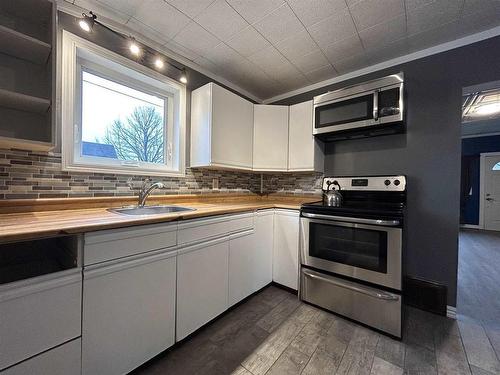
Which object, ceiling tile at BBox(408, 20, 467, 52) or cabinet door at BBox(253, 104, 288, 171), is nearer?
ceiling tile at BBox(408, 20, 467, 52)

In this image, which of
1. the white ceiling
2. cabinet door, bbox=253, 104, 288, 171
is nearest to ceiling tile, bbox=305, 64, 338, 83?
the white ceiling

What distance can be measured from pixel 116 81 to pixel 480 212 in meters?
8.03

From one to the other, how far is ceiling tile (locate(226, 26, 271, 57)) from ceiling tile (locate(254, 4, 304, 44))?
0.06 m

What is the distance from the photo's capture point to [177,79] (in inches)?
80.4

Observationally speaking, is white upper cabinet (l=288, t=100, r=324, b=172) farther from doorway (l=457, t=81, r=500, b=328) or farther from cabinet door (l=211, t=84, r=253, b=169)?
doorway (l=457, t=81, r=500, b=328)

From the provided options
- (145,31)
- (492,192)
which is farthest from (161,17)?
(492,192)

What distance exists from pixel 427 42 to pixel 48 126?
9.49 feet

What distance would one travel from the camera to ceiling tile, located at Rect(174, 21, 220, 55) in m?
1.66

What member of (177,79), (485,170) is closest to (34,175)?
(177,79)

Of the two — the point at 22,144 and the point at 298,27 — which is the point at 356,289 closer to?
the point at 298,27

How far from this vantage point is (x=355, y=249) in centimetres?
165

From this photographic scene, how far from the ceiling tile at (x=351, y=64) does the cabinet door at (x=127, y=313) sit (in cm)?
237

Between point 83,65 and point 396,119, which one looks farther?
point 396,119

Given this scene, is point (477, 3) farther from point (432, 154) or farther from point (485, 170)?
point (485, 170)
